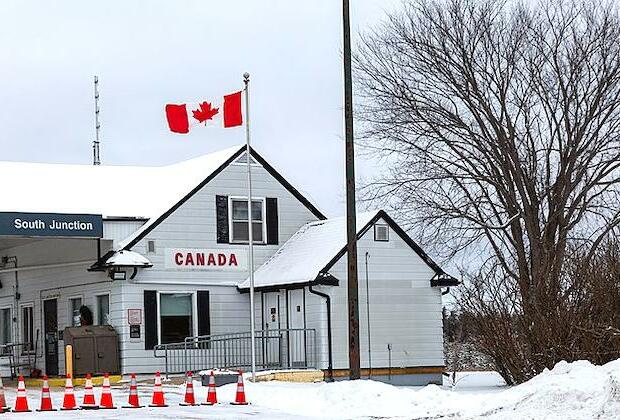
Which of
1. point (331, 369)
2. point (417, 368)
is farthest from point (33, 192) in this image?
point (417, 368)

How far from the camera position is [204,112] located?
3103 cm

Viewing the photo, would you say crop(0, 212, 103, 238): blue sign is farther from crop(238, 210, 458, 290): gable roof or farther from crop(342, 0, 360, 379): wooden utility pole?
crop(342, 0, 360, 379): wooden utility pole

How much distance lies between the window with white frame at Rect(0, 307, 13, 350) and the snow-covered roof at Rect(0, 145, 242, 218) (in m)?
5.99

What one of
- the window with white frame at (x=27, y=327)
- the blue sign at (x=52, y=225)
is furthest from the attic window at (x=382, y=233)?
the window with white frame at (x=27, y=327)

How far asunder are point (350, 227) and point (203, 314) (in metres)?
10.9

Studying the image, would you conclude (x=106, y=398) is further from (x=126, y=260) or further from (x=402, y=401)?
(x=126, y=260)

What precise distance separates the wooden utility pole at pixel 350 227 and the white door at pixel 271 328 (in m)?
9.18

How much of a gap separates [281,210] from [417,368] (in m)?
6.18

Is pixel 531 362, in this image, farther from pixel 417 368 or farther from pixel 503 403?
pixel 503 403

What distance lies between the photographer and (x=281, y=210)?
1443 inches

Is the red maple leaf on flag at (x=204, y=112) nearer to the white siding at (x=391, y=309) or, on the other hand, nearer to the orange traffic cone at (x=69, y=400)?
the white siding at (x=391, y=309)

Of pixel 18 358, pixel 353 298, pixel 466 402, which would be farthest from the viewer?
pixel 18 358

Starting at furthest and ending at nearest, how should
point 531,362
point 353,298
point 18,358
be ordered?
point 18,358 < point 531,362 < point 353,298

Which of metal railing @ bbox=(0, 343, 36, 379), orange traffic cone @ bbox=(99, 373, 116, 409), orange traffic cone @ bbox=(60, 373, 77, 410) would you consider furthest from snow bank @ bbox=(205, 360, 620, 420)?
metal railing @ bbox=(0, 343, 36, 379)
